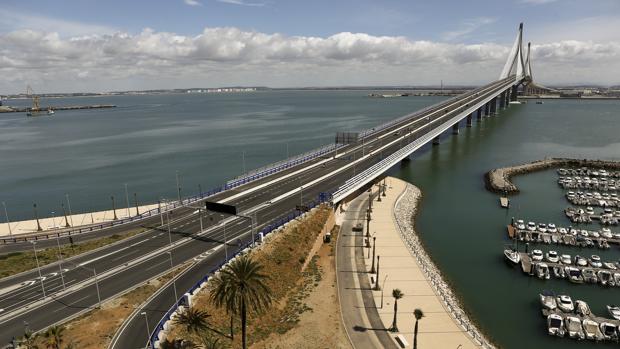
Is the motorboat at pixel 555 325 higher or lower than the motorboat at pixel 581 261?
lower

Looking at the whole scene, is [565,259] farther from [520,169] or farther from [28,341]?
[28,341]

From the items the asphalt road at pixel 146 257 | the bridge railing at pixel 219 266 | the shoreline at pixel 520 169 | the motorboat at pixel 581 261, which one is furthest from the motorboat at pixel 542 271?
the shoreline at pixel 520 169

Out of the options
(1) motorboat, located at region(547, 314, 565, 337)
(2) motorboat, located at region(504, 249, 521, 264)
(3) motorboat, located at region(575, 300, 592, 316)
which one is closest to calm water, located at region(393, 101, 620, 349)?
(1) motorboat, located at region(547, 314, 565, 337)

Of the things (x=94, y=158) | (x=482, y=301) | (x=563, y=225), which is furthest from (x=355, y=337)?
(x=94, y=158)

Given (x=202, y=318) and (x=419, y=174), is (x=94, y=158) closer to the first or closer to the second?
(x=419, y=174)

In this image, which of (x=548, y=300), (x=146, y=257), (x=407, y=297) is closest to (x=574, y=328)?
(x=548, y=300)

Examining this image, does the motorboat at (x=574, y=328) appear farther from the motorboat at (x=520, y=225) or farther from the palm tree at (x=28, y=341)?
the palm tree at (x=28, y=341)
